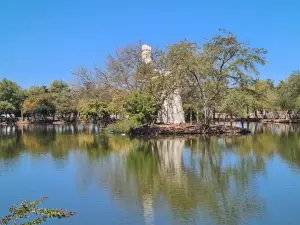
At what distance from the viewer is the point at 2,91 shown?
66.1 m

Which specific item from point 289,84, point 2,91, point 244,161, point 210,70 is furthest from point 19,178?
point 2,91

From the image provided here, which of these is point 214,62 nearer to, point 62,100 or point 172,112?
point 172,112

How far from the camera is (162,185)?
12320mm

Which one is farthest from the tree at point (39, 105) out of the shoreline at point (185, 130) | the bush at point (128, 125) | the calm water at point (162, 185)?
the calm water at point (162, 185)

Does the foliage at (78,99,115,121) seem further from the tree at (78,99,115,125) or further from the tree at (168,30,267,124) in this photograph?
the tree at (168,30,267,124)

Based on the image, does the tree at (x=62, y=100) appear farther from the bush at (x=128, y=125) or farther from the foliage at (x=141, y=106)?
the foliage at (x=141, y=106)

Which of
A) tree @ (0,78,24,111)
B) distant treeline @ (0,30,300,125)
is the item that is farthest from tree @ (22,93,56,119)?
distant treeline @ (0,30,300,125)

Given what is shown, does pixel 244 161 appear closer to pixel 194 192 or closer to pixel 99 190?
pixel 194 192

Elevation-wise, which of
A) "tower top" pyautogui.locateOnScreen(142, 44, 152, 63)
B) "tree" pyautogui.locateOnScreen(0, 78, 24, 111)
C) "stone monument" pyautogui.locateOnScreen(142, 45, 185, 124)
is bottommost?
"stone monument" pyautogui.locateOnScreen(142, 45, 185, 124)

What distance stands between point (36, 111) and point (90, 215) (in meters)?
63.5

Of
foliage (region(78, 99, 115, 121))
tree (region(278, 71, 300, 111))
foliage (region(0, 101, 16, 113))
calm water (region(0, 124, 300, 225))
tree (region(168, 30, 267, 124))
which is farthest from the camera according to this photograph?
foliage (region(0, 101, 16, 113))

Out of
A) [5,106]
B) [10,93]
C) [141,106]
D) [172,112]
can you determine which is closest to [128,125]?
[141,106]

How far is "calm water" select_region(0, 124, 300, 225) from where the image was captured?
9.08 metres

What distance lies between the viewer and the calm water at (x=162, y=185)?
9078 mm
